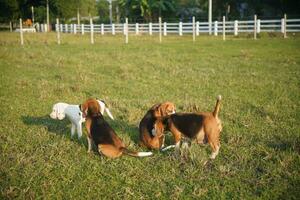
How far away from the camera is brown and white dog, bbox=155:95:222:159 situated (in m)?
5.71

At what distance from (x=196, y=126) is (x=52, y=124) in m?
3.24

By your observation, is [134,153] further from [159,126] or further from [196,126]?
[196,126]

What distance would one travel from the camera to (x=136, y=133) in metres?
7.26

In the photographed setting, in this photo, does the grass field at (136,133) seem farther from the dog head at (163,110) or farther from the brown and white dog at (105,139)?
the dog head at (163,110)

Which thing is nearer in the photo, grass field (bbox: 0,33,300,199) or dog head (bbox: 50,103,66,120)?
grass field (bbox: 0,33,300,199)

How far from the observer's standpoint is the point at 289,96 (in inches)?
378

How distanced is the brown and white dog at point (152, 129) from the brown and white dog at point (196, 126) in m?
0.13

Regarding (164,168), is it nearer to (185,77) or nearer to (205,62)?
(185,77)

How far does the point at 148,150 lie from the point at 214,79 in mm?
6043

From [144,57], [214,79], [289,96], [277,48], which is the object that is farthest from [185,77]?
[277,48]

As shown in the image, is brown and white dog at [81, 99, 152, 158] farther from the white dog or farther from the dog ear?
the dog ear

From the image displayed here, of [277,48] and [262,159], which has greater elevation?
[277,48]

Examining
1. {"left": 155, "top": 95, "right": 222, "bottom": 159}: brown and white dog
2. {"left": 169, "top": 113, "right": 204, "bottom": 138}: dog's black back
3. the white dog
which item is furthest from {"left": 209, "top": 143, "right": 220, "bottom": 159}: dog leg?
the white dog

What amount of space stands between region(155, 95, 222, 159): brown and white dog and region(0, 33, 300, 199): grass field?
250mm
